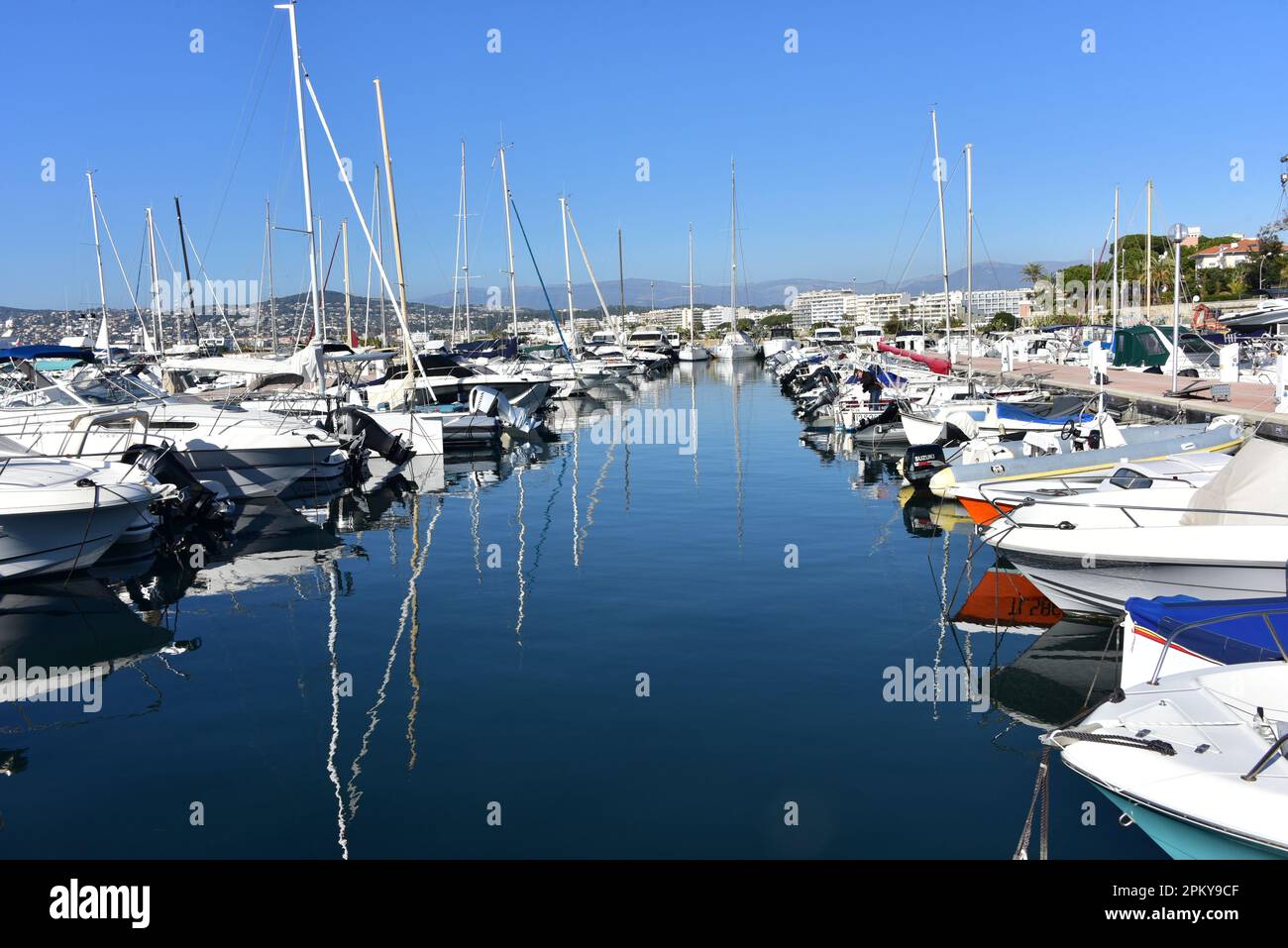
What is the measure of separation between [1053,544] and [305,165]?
23.2 meters

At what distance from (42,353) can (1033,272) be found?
14577 centimetres

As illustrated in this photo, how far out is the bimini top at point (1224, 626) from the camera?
8.24 meters

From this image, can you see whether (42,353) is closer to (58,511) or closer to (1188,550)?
(58,511)

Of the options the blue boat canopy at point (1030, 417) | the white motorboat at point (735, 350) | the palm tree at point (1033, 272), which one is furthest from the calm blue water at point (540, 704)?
the palm tree at point (1033, 272)

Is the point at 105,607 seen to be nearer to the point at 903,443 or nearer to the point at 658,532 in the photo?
the point at 658,532

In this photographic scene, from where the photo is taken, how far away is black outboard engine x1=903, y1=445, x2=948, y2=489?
78.9ft

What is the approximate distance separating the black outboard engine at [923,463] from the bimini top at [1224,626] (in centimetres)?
1493

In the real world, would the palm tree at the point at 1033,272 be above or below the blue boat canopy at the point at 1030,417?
above

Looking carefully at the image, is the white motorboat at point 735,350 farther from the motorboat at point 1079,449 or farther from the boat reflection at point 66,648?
the boat reflection at point 66,648

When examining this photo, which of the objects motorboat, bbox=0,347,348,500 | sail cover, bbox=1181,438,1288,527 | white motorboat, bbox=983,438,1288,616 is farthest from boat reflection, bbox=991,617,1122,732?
motorboat, bbox=0,347,348,500

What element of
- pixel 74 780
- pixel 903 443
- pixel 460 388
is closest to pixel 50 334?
pixel 460 388

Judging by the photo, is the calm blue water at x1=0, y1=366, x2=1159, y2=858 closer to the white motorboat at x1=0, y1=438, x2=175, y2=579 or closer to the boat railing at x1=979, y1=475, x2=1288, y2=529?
the white motorboat at x1=0, y1=438, x2=175, y2=579

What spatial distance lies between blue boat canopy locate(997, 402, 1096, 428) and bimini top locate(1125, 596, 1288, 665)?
1642 cm

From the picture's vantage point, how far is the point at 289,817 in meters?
8.16
